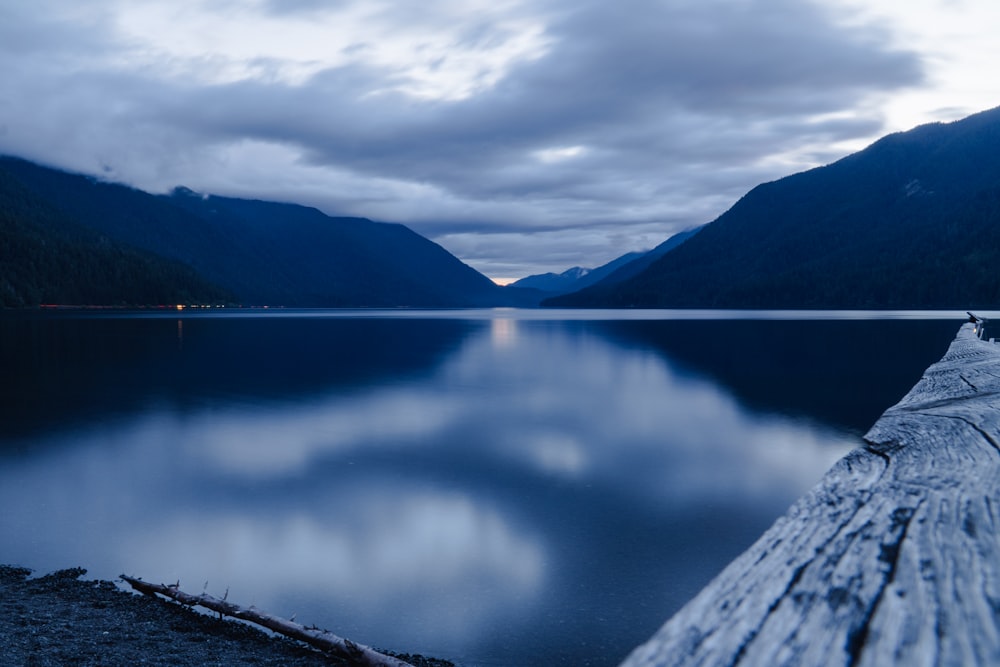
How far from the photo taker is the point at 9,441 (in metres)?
22.7

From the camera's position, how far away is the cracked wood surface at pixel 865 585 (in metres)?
1.65

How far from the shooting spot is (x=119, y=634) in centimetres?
912

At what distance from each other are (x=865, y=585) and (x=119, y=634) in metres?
10.1

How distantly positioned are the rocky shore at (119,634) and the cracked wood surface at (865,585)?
715cm

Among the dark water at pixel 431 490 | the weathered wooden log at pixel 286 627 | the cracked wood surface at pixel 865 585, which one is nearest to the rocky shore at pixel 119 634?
the weathered wooden log at pixel 286 627

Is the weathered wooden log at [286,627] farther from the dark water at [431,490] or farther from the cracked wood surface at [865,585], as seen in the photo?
the cracked wood surface at [865,585]

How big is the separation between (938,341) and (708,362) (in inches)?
1339

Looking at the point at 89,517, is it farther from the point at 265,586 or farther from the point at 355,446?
the point at 355,446

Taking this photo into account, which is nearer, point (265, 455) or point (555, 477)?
point (555, 477)

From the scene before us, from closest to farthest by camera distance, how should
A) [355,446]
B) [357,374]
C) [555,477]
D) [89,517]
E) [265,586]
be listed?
[265,586] → [89,517] → [555,477] → [355,446] → [357,374]

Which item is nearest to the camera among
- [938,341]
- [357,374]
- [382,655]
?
[382,655]

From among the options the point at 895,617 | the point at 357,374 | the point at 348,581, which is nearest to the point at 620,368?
the point at 357,374

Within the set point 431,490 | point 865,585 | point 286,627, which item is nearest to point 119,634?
point 286,627

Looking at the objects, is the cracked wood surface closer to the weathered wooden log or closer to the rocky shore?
the weathered wooden log
